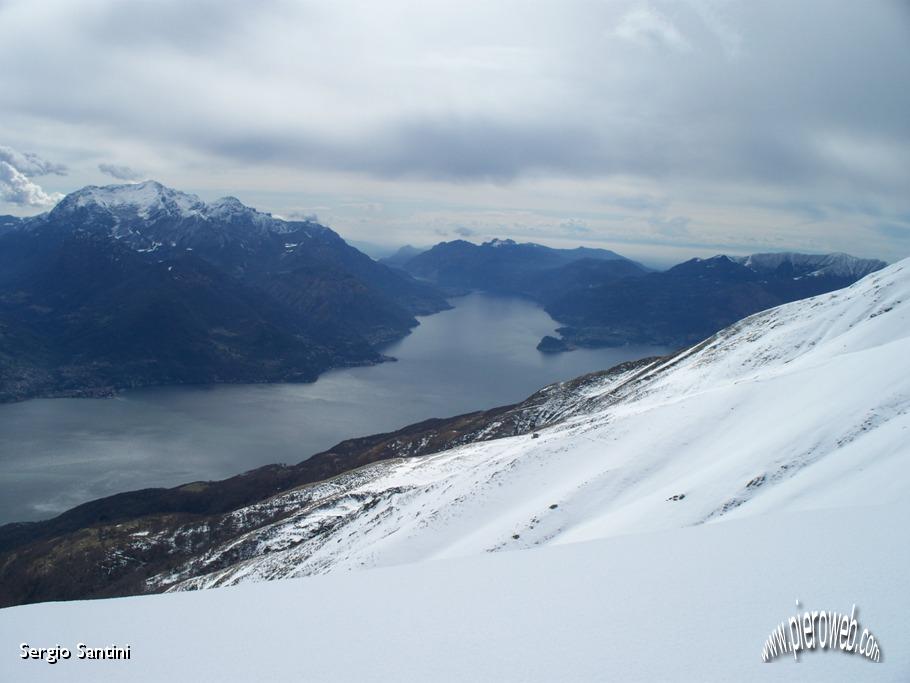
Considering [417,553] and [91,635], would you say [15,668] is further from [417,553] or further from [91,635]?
[417,553]

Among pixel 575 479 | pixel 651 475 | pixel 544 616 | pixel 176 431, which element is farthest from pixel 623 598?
pixel 176 431

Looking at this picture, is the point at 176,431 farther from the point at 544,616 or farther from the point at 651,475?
the point at 544,616

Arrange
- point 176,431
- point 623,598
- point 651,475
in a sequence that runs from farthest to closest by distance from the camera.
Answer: point 176,431, point 651,475, point 623,598

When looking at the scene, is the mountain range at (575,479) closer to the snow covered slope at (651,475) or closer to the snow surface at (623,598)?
the snow covered slope at (651,475)

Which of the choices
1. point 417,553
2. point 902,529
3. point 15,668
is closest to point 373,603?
point 15,668

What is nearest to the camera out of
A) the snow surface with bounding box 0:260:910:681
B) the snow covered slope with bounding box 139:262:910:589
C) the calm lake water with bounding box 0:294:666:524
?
the snow surface with bounding box 0:260:910:681

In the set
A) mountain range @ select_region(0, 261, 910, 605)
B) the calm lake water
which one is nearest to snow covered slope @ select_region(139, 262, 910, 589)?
mountain range @ select_region(0, 261, 910, 605)

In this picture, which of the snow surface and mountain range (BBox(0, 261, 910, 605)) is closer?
the snow surface

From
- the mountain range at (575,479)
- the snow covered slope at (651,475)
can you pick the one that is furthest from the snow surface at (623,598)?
the mountain range at (575,479)

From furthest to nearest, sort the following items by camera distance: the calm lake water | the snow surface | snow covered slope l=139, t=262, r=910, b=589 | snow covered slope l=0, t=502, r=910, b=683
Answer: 1. the calm lake water
2. snow covered slope l=139, t=262, r=910, b=589
3. the snow surface
4. snow covered slope l=0, t=502, r=910, b=683

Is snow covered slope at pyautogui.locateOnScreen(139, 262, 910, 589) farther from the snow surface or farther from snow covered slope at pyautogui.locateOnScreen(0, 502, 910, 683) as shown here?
snow covered slope at pyautogui.locateOnScreen(0, 502, 910, 683)
